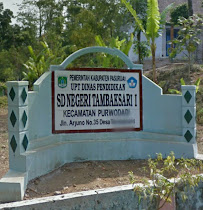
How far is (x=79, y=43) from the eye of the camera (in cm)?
1911

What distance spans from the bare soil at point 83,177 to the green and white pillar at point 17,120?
38cm

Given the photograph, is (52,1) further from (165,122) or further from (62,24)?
(165,122)

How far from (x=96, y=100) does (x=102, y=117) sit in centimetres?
28

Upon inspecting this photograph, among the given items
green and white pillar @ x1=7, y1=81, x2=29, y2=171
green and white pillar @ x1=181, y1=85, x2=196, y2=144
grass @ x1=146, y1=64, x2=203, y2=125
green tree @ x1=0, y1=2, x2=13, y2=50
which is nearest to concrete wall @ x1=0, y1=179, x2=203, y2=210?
green and white pillar @ x1=7, y1=81, x2=29, y2=171

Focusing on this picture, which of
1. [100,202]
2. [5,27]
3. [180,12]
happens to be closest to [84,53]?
[100,202]

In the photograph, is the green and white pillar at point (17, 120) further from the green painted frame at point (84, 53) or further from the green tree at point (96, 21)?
the green tree at point (96, 21)

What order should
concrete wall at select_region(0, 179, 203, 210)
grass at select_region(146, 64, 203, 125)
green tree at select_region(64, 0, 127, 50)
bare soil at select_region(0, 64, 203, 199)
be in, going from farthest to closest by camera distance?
green tree at select_region(64, 0, 127, 50) → grass at select_region(146, 64, 203, 125) → bare soil at select_region(0, 64, 203, 199) → concrete wall at select_region(0, 179, 203, 210)

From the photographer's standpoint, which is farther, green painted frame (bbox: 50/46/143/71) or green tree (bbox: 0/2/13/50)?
green tree (bbox: 0/2/13/50)

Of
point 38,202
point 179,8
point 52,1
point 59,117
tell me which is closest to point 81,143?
point 59,117

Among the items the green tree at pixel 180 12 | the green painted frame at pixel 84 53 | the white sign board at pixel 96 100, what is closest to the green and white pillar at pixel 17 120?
the white sign board at pixel 96 100

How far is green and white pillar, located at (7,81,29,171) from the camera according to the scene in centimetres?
430

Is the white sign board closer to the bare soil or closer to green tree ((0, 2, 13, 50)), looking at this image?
the bare soil

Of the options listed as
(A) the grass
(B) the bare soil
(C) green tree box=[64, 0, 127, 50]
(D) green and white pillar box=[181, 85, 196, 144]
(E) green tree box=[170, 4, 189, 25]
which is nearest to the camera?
(B) the bare soil

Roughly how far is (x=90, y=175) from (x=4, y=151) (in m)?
2.86
